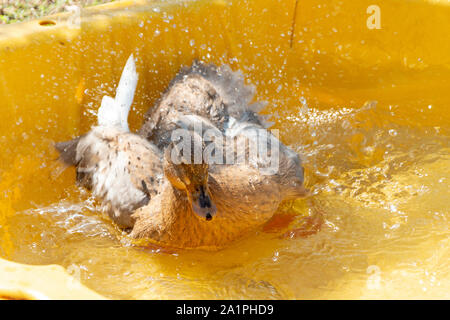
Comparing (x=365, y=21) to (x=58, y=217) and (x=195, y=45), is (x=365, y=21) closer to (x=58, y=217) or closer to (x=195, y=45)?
(x=195, y=45)

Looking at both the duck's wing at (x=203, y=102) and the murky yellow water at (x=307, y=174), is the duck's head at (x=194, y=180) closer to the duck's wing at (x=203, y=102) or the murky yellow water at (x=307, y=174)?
the murky yellow water at (x=307, y=174)

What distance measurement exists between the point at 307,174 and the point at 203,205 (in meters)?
1.25

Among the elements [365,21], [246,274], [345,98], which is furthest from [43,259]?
[365,21]

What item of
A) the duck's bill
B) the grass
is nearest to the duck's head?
the duck's bill

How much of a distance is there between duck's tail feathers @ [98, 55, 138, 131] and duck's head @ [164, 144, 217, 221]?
1.03m

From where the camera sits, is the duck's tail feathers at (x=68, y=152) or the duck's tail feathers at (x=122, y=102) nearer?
the duck's tail feathers at (x=68, y=152)

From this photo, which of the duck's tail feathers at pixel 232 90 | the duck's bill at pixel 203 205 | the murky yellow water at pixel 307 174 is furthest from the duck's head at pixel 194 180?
the duck's tail feathers at pixel 232 90

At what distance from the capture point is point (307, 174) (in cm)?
327

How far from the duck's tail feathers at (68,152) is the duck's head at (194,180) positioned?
104 centimetres

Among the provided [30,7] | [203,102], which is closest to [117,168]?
[203,102]

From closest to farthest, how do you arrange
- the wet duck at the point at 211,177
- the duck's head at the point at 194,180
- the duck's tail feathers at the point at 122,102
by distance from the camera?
the duck's head at the point at 194,180 < the wet duck at the point at 211,177 < the duck's tail feathers at the point at 122,102

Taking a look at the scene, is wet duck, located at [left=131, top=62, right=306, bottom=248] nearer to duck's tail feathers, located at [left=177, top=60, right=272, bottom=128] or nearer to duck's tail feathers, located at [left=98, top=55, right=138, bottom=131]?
duck's tail feathers, located at [left=177, top=60, right=272, bottom=128]

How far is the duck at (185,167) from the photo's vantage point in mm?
2391

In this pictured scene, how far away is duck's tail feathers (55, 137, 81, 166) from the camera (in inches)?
121
